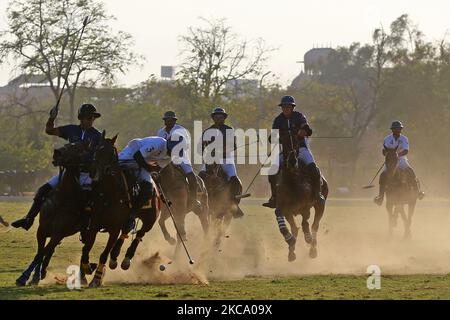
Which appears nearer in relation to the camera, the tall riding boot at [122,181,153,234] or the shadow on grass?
the shadow on grass

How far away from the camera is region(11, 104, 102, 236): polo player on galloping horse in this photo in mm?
17797

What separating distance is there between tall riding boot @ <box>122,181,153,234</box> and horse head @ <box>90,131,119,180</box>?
3.33ft

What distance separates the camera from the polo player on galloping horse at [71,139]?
58.4ft

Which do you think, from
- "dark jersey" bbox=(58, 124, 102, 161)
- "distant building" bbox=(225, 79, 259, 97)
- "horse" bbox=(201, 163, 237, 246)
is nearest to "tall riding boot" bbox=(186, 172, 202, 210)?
"horse" bbox=(201, 163, 237, 246)

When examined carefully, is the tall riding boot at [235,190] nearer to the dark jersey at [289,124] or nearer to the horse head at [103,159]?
the dark jersey at [289,124]

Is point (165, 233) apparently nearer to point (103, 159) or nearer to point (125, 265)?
point (125, 265)

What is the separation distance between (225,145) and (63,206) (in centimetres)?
791

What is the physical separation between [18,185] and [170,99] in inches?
491

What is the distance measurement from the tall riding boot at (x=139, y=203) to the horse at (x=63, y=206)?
2.84 feet

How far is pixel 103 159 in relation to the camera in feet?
57.0

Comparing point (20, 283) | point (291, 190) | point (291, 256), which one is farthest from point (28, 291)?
point (291, 190)

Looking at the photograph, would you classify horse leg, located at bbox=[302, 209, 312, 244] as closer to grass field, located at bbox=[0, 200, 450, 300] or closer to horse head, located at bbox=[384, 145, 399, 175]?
grass field, located at bbox=[0, 200, 450, 300]

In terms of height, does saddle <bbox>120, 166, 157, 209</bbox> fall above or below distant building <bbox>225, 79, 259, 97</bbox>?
below

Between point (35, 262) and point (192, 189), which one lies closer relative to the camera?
point (35, 262)
